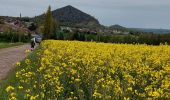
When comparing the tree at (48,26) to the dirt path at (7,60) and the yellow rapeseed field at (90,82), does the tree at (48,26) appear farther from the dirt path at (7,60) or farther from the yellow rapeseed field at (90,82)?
the yellow rapeseed field at (90,82)

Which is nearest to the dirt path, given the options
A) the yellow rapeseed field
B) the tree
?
the yellow rapeseed field

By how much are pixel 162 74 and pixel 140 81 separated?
0.44 metres

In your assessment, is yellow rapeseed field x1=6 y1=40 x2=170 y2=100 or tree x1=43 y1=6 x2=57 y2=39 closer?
yellow rapeseed field x1=6 y1=40 x2=170 y2=100

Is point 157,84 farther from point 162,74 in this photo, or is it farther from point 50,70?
point 50,70

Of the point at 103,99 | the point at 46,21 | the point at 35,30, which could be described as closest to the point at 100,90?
the point at 103,99

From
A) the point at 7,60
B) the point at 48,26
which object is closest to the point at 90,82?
the point at 7,60

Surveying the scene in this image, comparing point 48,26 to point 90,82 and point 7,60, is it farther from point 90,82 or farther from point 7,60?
point 90,82

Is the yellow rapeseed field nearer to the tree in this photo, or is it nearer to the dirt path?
the dirt path

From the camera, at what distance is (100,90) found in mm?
8578

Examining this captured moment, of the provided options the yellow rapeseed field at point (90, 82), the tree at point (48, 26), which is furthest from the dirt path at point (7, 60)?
the tree at point (48, 26)

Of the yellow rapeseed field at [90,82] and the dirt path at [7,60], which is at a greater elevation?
the yellow rapeseed field at [90,82]

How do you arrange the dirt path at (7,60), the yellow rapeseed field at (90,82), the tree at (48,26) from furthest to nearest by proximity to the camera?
1. the tree at (48,26)
2. the dirt path at (7,60)
3. the yellow rapeseed field at (90,82)

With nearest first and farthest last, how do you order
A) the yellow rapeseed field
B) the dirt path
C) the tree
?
1. the yellow rapeseed field
2. the dirt path
3. the tree

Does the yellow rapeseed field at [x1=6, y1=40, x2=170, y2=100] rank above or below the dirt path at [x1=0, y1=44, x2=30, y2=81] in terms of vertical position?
above
